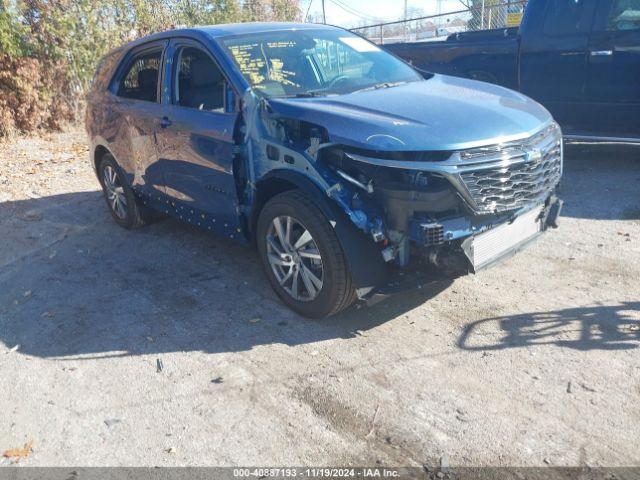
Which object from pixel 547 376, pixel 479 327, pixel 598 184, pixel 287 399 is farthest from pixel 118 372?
pixel 598 184

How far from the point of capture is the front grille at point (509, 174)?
3.45 m

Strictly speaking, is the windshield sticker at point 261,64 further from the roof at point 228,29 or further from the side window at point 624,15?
the side window at point 624,15

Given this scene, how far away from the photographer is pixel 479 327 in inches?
153

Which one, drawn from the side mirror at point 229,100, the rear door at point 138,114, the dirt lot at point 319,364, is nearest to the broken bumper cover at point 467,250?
the dirt lot at point 319,364

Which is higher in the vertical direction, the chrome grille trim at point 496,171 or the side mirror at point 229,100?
the side mirror at point 229,100

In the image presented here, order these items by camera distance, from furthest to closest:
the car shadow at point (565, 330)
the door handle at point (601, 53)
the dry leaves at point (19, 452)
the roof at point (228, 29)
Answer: the door handle at point (601, 53), the roof at point (228, 29), the car shadow at point (565, 330), the dry leaves at point (19, 452)

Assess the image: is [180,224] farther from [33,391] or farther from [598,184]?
[598,184]

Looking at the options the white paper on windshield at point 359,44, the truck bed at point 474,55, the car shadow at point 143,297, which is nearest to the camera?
the car shadow at point 143,297

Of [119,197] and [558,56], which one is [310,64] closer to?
[119,197]

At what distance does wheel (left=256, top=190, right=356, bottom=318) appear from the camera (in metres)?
3.70

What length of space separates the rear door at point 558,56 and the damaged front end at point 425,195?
358 centimetres

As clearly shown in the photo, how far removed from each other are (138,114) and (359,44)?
2044 millimetres

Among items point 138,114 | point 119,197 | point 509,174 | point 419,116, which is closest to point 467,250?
point 509,174

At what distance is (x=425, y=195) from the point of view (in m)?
3.38
